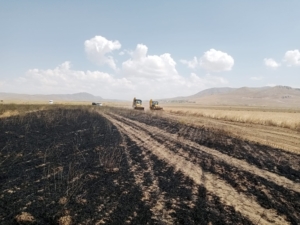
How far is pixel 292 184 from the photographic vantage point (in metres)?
6.96

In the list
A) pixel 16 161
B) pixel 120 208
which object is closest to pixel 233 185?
pixel 120 208

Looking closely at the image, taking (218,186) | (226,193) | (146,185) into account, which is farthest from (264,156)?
(146,185)

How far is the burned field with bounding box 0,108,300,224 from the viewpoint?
4795 mm

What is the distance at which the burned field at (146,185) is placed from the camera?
4.80 metres

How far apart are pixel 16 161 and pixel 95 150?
9.99 ft

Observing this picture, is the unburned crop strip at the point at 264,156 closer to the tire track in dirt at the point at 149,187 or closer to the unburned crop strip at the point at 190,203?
the unburned crop strip at the point at 190,203

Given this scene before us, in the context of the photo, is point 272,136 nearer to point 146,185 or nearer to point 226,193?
point 226,193

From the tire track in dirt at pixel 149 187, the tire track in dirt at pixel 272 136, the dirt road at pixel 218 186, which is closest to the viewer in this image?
the tire track in dirt at pixel 149 187

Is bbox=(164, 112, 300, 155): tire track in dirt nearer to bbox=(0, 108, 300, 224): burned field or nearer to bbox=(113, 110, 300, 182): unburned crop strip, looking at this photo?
bbox=(113, 110, 300, 182): unburned crop strip

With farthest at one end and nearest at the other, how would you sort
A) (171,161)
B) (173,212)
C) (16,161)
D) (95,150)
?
(95,150) < (171,161) < (16,161) < (173,212)

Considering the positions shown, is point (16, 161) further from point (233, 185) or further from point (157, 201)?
point (233, 185)

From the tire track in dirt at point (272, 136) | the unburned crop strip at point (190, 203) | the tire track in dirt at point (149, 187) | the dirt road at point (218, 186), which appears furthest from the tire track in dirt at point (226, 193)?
Answer: the tire track in dirt at point (272, 136)

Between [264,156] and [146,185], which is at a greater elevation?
[146,185]

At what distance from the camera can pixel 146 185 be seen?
640 centimetres
